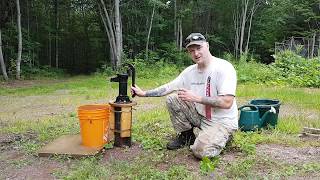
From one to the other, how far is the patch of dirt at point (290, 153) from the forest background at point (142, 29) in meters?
18.1

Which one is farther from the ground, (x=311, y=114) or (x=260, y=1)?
(x=260, y=1)

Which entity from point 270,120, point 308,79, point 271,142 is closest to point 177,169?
point 271,142

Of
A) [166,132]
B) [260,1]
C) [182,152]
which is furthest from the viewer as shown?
[260,1]

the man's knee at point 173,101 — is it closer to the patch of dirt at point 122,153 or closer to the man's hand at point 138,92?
the man's hand at point 138,92

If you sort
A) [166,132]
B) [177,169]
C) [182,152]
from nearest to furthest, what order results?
[177,169]
[182,152]
[166,132]

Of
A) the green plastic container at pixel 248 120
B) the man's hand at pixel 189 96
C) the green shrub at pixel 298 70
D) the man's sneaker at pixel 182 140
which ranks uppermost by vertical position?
the green shrub at pixel 298 70

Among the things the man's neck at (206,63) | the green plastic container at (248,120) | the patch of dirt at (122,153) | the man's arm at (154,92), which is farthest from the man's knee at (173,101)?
the green plastic container at (248,120)

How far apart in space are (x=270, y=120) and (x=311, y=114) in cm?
182

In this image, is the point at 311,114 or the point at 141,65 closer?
the point at 311,114

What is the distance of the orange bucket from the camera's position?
476cm

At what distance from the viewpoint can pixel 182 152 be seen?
4.73 meters

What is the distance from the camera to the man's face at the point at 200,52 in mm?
4551

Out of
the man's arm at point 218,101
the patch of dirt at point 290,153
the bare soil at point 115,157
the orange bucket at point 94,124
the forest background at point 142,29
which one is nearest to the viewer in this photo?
the bare soil at point 115,157

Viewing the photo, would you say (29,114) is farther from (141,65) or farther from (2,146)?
(141,65)
